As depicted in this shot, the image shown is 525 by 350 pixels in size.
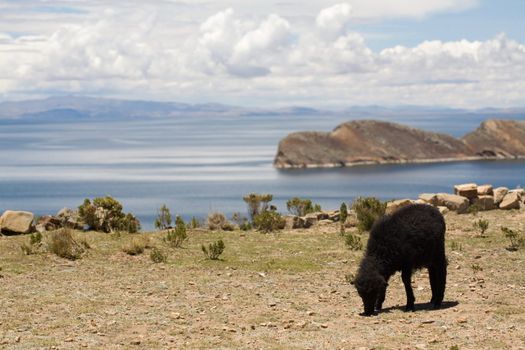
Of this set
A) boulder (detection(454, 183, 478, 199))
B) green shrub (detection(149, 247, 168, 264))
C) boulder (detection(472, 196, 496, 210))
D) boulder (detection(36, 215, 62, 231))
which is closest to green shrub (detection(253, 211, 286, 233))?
boulder (detection(36, 215, 62, 231))

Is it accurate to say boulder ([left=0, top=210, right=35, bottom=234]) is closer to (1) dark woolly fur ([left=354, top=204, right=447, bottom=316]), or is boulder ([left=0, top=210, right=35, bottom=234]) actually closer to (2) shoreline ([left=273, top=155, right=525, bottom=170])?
(1) dark woolly fur ([left=354, top=204, right=447, bottom=316])

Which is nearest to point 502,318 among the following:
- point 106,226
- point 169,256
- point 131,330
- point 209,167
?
point 131,330

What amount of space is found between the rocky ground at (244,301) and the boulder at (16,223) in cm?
144

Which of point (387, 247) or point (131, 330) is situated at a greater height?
point (387, 247)

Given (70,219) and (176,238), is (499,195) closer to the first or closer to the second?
(176,238)

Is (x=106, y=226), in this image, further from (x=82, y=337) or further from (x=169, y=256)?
(x=82, y=337)

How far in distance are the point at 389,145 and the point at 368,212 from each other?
132 meters

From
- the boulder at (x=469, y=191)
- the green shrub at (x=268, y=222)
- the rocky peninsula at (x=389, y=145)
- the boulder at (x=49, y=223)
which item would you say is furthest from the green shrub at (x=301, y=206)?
the rocky peninsula at (x=389, y=145)

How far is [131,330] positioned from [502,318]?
243 inches

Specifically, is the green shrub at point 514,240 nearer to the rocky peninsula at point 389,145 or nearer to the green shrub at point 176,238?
the green shrub at point 176,238

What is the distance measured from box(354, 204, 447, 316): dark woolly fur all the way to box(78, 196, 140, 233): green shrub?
1277 centimetres

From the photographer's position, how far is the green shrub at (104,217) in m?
24.9

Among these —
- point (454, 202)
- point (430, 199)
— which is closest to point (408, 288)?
point (454, 202)

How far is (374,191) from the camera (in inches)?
3861
